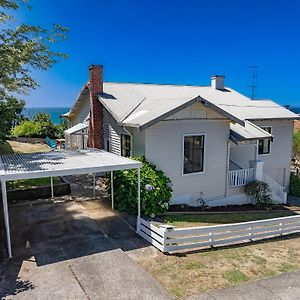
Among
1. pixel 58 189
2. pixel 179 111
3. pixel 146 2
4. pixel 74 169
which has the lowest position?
pixel 58 189

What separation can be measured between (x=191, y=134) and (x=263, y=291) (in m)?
8.19

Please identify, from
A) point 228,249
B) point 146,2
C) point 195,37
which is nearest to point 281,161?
point 228,249

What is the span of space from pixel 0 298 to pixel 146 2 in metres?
25.5

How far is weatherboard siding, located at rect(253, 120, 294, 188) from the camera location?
64.5 feet

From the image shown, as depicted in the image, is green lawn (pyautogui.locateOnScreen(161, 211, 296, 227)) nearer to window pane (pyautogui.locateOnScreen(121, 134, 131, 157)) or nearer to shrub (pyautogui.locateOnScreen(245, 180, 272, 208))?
shrub (pyautogui.locateOnScreen(245, 180, 272, 208))

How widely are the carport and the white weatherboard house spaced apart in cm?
232

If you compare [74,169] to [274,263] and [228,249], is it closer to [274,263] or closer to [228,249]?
[228,249]

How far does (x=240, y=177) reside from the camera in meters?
16.2

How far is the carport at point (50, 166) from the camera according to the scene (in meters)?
8.13

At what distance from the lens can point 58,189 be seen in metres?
14.1

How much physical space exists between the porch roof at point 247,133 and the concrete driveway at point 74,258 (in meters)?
7.58

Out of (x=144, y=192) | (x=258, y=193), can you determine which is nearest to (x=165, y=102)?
(x=144, y=192)

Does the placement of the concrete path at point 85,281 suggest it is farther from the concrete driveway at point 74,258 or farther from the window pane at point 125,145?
the window pane at point 125,145

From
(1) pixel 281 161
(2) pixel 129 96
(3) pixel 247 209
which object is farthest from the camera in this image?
(1) pixel 281 161
